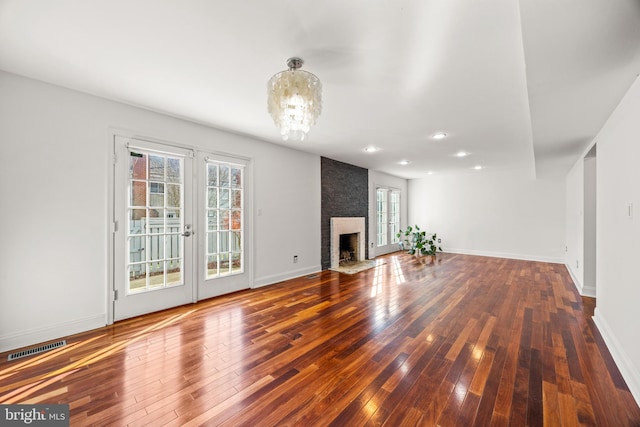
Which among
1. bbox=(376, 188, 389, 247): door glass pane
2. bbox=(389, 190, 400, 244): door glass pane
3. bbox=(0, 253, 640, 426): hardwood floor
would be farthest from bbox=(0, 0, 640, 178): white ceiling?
bbox=(389, 190, 400, 244): door glass pane

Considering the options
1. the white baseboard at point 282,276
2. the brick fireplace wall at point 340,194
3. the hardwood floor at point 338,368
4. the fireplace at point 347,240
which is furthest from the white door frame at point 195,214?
the fireplace at point 347,240

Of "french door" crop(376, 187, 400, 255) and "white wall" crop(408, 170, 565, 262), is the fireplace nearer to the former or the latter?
"french door" crop(376, 187, 400, 255)

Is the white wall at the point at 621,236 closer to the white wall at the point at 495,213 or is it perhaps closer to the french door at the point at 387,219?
the white wall at the point at 495,213

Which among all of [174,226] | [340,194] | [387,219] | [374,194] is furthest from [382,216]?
[174,226]

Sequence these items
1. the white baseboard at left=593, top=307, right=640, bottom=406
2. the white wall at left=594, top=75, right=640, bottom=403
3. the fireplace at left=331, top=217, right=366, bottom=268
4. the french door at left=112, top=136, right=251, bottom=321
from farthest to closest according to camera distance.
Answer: the fireplace at left=331, top=217, right=366, bottom=268 → the french door at left=112, top=136, right=251, bottom=321 → the white wall at left=594, top=75, right=640, bottom=403 → the white baseboard at left=593, top=307, right=640, bottom=406

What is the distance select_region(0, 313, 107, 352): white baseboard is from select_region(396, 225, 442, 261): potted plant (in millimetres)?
6576

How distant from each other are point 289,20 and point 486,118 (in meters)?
2.66

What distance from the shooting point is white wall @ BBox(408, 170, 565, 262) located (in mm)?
6480

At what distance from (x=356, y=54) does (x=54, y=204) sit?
3.01m

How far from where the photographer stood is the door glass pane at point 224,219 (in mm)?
3715

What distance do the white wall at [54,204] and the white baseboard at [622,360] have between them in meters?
4.47

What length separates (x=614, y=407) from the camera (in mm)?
1617

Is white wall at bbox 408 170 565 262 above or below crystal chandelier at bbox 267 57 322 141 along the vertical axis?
below

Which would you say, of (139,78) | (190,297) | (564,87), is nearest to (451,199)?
(564,87)
